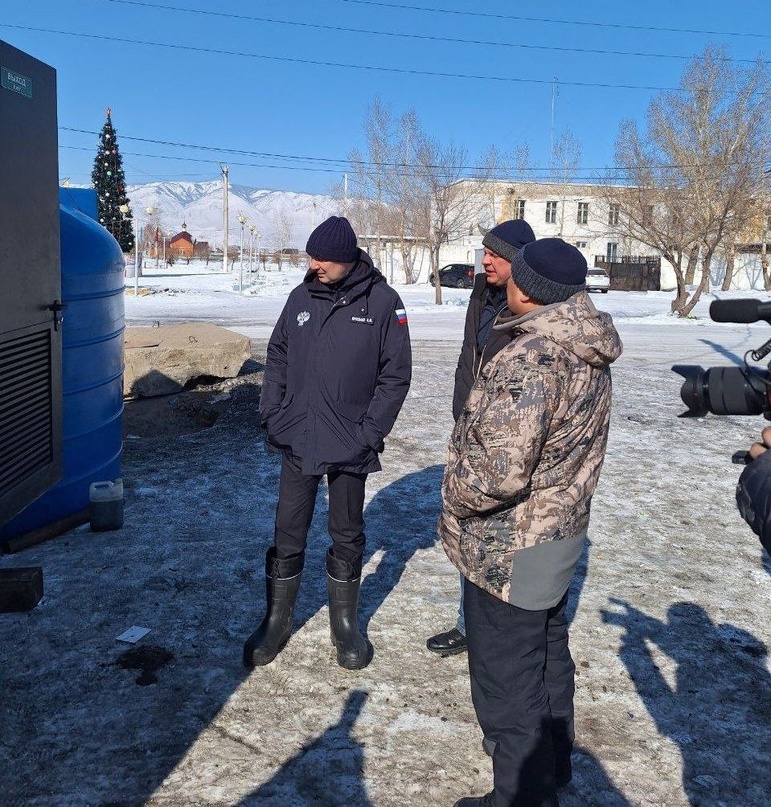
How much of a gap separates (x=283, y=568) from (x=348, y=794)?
100cm

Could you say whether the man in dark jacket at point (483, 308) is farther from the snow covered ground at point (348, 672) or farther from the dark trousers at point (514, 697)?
the dark trousers at point (514, 697)

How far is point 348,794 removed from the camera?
2.36 meters

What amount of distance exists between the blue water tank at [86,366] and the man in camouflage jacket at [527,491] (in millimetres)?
2986

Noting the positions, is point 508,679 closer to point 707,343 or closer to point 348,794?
point 348,794

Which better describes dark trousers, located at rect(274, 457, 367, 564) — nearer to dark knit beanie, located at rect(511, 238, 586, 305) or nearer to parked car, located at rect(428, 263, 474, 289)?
dark knit beanie, located at rect(511, 238, 586, 305)

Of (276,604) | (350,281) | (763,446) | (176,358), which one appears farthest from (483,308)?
(176,358)

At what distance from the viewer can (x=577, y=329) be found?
2.03m

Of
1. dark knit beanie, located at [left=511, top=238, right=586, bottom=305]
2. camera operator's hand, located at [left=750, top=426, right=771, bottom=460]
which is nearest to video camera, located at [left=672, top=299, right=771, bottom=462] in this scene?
camera operator's hand, located at [left=750, top=426, right=771, bottom=460]

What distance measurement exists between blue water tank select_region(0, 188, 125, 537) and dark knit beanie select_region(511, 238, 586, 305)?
303 cm

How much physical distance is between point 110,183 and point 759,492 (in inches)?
1643

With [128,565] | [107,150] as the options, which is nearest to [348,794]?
Result: [128,565]

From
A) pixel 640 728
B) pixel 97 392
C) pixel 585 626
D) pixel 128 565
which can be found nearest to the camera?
pixel 640 728

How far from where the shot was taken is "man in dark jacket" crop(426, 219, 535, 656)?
306 cm

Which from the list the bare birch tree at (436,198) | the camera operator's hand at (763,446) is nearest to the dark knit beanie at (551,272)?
the camera operator's hand at (763,446)
